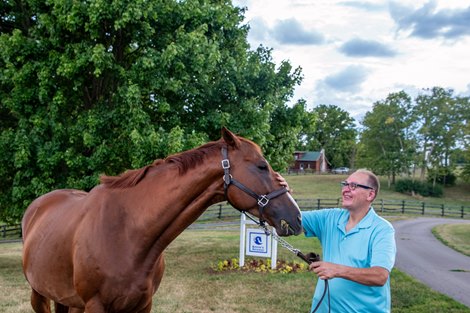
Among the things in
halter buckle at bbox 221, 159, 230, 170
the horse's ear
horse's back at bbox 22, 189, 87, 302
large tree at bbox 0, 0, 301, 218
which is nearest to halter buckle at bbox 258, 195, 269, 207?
halter buckle at bbox 221, 159, 230, 170

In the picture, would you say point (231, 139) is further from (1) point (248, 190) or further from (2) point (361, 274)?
(2) point (361, 274)

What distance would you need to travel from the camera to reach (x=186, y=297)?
776 cm

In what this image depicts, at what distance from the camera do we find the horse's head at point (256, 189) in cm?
303

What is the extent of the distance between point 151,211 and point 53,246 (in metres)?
1.29

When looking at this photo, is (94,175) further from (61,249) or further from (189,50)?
(61,249)

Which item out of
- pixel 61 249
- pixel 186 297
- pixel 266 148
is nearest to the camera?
pixel 61 249

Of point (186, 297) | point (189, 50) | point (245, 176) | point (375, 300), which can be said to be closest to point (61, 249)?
point (245, 176)

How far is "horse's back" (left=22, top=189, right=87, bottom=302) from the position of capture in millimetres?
3709

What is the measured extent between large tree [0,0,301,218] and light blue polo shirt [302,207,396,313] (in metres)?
5.37

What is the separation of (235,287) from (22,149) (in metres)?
5.34

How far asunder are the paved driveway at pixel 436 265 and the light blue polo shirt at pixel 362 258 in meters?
5.99

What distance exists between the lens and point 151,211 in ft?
10.9

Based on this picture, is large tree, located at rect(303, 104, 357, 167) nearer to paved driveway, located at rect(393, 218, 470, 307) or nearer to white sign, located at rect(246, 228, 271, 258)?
paved driveway, located at rect(393, 218, 470, 307)

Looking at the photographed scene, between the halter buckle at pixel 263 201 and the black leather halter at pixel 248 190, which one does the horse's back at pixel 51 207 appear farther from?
the halter buckle at pixel 263 201
